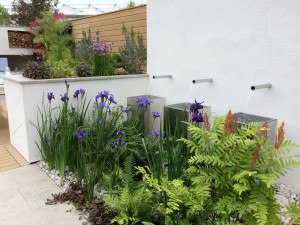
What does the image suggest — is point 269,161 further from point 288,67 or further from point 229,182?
point 288,67

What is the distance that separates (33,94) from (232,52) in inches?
92.0

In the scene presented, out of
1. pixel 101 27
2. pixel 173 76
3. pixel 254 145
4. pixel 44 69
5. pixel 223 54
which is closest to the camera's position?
pixel 254 145

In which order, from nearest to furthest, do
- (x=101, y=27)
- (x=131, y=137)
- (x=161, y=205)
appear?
1. (x=161, y=205)
2. (x=131, y=137)
3. (x=101, y=27)

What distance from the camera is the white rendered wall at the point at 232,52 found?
2383 millimetres

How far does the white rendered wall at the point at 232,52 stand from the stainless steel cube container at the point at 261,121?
85mm

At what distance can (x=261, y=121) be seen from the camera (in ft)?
8.16

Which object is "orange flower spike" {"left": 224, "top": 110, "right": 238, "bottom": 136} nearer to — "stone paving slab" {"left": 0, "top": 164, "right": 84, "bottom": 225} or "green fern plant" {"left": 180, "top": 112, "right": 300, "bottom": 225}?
"green fern plant" {"left": 180, "top": 112, "right": 300, "bottom": 225}

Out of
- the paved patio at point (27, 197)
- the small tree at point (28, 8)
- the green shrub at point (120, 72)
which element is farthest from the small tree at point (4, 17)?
the paved patio at point (27, 197)

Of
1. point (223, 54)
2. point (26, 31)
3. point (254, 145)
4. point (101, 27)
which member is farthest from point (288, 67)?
point (26, 31)

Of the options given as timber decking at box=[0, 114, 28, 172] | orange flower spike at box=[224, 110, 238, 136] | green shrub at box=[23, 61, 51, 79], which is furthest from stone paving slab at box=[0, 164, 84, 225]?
orange flower spike at box=[224, 110, 238, 136]

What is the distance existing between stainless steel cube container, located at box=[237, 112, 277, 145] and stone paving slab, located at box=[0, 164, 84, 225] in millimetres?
1748

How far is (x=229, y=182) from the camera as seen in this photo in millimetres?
1485

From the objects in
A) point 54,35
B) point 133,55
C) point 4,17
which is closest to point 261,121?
point 133,55

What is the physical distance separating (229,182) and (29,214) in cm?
165
